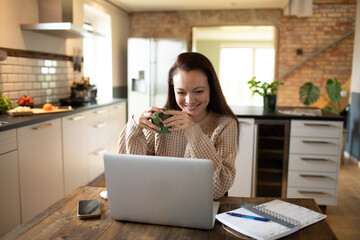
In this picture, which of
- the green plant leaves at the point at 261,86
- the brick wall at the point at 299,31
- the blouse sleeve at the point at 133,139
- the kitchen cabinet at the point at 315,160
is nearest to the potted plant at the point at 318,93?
the brick wall at the point at 299,31

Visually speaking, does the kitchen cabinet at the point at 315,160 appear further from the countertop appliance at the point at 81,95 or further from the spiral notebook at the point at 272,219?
the countertop appliance at the point at 81,95

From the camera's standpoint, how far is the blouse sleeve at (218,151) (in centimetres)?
129

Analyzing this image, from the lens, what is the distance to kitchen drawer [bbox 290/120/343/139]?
3.07 meters

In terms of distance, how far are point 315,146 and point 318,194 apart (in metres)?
0.48

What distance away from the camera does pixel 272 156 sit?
3172 millimetres

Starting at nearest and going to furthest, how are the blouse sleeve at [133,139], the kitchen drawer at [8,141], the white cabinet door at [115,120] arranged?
the blouse sleeve at [133,139] → the kitchen drawer at [8,141] → the white cabinet door at [115,120]

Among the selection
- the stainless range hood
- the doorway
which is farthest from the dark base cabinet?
the doorway

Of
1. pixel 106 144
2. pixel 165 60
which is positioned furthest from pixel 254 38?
pixel 106 144

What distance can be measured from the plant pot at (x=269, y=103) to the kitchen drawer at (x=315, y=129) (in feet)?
1.21

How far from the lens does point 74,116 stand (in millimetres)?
3258

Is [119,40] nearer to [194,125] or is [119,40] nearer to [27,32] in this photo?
[27,32]

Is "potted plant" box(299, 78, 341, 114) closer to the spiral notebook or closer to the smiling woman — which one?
the smiling woman

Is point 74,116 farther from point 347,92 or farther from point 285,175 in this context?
Answer: point 347,92

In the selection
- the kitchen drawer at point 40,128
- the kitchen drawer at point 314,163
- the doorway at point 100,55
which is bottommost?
the kitchen drawer at point 314,163
